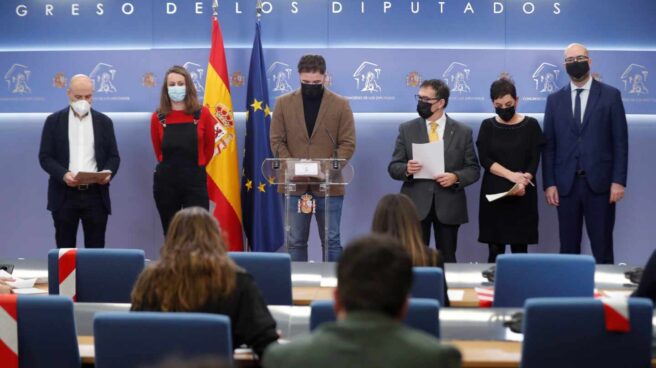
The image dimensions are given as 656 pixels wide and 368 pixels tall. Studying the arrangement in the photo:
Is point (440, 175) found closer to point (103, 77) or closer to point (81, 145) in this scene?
point (81, 145)

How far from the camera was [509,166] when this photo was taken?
7.68 metres

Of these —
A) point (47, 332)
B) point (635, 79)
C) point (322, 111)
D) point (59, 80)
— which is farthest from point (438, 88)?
point (47, 332)

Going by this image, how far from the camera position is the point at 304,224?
7.63 m

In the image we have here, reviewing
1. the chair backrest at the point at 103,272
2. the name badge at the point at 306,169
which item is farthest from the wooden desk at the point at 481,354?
the name badge at the point at 306,169

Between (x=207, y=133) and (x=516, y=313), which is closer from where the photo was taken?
(x=516, y=313)

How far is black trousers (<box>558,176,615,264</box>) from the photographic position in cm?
766

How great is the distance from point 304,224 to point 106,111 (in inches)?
99.7

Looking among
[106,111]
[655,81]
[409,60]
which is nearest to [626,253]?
[655,81]

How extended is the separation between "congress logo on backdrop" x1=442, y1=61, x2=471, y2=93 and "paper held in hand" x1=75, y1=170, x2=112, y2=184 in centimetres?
318

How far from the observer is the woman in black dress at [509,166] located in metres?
7.67

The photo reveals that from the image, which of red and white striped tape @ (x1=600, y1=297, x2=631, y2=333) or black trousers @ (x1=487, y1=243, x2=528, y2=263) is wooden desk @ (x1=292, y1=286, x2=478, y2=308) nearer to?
red and white striped tape @ (x1=600, y1=297, x2=631, y2=333)

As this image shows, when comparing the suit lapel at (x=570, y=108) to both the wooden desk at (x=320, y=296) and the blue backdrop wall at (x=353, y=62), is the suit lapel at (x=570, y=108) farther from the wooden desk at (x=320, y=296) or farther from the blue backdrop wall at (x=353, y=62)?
the wooden desk at (x=320, y=296)

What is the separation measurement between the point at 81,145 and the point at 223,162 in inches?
49.1

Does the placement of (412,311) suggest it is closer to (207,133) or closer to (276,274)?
(276,274)
